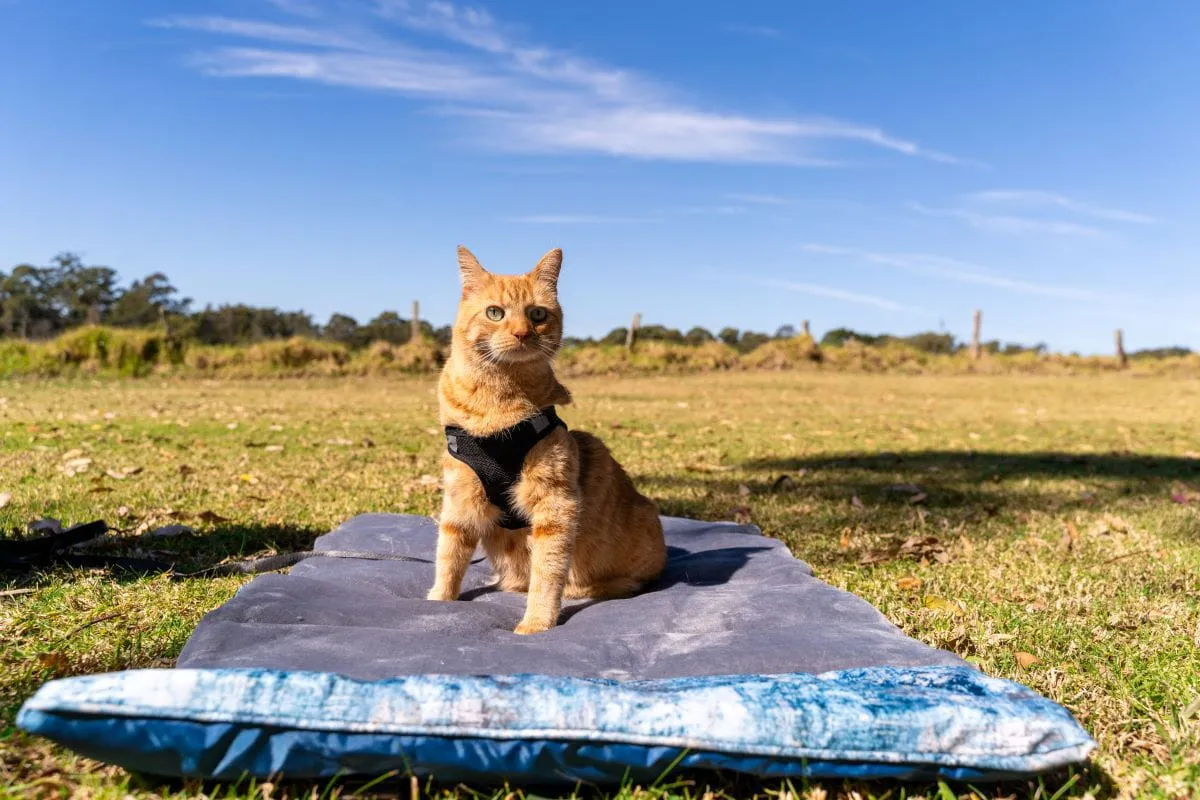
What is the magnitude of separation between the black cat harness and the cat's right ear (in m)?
0.58

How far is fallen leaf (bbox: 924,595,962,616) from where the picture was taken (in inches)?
142

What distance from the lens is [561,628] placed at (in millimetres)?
3066

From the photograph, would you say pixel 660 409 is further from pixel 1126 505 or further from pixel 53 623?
pixel 53 623

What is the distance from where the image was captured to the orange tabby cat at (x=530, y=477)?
3199 millimetres

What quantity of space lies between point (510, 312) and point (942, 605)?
89.0 inches

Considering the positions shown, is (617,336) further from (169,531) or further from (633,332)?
(169,531)

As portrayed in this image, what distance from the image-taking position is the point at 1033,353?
32438mm

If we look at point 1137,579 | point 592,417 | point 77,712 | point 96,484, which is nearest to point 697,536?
point 1137,579

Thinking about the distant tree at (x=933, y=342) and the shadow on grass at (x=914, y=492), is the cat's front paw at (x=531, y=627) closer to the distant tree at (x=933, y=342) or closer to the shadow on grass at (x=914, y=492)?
the shadow on grass at (x=914, y=492)

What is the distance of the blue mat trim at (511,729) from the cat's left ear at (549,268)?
1751 millimetres

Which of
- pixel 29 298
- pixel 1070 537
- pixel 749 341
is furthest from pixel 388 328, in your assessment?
pixel 1070 537

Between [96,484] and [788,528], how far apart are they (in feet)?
15.9

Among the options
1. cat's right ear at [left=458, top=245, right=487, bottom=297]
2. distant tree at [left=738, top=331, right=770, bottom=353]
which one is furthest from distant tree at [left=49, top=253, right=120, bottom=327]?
cat's right ear at [left=458, top=245, right=487, bottom=297]

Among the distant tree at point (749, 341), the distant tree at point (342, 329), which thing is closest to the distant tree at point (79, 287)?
the distant tree at point (342, 329)
